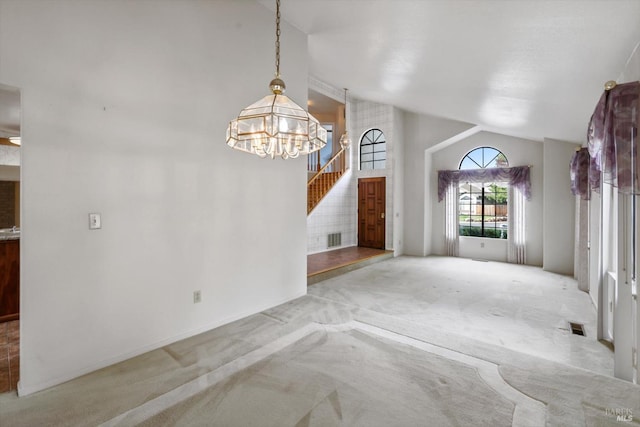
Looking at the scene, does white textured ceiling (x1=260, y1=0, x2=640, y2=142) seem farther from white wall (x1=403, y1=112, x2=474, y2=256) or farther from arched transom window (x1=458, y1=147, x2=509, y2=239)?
white wall (x1=403, y1=112, x2=474, y2=256)

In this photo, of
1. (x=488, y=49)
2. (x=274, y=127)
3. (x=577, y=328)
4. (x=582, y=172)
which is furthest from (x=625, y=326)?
(x=274, y=127)

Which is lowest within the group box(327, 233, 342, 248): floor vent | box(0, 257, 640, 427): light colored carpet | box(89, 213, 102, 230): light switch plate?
box(0, 257, 640, 427): light colored carpet

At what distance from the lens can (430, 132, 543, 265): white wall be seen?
22.5 ft

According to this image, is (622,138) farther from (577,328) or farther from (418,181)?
(418,181)

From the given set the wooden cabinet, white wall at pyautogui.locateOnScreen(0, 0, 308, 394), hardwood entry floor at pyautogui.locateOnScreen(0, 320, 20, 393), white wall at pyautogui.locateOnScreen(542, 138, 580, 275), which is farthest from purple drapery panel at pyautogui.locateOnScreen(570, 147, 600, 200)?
the wooden cabinet

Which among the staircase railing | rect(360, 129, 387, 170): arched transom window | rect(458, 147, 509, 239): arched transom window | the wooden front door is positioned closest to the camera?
rect(458, 147, 509, 239): arched transom window

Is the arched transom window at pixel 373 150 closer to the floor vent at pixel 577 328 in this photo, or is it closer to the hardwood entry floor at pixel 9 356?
the floor vent at pixel 577 328

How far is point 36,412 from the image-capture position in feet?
6.52

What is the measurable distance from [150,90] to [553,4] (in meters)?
3.15

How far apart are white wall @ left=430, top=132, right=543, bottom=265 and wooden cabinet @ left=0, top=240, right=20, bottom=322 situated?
809cm

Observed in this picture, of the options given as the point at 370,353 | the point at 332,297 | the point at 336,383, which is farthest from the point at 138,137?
the point at 332,297

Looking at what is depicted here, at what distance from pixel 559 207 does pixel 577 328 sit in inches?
140

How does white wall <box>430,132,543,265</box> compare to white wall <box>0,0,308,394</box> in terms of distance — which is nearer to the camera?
white wall <box>0,0,308,394</box>

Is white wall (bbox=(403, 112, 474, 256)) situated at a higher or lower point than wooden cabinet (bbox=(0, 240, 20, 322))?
higher
